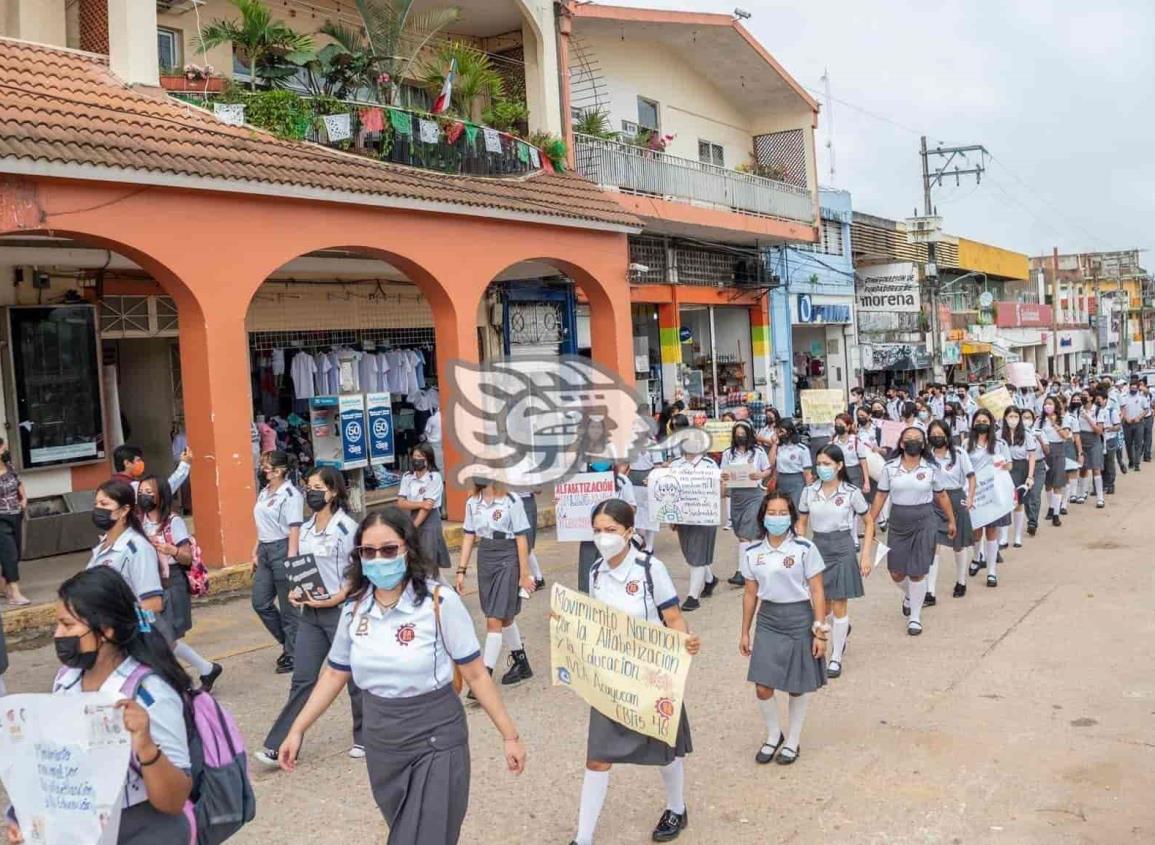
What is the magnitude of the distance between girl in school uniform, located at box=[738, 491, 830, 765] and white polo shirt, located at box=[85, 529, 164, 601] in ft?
10.7

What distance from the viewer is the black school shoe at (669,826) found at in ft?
16.0

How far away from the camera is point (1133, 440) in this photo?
65.6 ft

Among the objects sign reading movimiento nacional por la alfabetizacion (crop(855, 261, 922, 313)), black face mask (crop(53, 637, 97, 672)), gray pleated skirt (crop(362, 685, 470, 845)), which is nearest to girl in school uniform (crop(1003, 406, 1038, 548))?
gray pleated skirt (crop(362, 685, 470, 845))

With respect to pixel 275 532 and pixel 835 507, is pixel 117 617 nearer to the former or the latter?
pixel 275 532

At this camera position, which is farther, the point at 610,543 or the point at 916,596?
the point at 916,596

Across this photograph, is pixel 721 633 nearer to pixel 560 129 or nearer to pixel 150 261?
pixel 150 261

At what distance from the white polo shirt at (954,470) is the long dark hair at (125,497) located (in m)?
6.66

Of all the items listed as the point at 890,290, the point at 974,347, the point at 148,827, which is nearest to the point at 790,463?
the point at 148,827

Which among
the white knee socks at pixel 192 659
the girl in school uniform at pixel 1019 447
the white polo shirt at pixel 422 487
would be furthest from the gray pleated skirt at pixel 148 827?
the girl in school uniform at pixel 1019 447

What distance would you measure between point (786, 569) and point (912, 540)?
3.30 metres

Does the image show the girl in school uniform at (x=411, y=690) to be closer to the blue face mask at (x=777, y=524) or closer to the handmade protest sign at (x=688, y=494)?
the blue face mask at (x=777, y=524)

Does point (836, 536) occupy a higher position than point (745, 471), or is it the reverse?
point (745, 471)

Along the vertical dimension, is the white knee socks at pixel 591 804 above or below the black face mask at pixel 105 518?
below

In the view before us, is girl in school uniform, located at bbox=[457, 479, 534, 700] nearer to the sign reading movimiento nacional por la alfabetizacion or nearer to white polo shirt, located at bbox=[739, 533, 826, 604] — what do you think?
white polo shirt, located at bbox=[739, 533, 826, 604]
